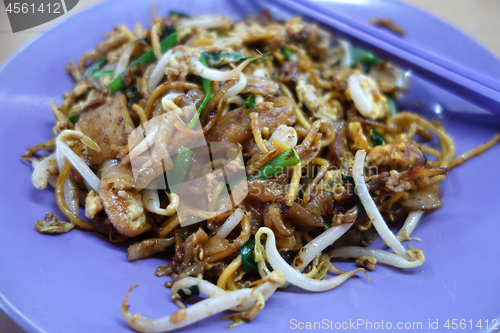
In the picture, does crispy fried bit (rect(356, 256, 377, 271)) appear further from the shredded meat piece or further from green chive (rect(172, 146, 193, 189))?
the shredded meat piece

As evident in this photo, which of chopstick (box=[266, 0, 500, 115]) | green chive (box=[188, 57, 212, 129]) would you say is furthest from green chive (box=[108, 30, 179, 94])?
chopstick (box=[266, 0, 500, 115])

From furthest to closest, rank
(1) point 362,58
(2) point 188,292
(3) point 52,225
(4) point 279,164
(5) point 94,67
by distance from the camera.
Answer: (1) point 362,58 → (5) point 94,67 → (4) point 279,164 → (3) point 52,225 → (2) point 188,292

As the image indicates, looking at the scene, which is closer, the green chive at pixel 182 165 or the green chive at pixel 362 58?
the green chive at pixel 182 165

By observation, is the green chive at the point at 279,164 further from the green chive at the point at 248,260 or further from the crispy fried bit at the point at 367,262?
the crispy fried bit at the point at 367,262

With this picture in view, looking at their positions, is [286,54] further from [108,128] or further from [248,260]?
[248,260]

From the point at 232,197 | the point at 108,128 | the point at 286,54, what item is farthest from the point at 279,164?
the point at 286,54

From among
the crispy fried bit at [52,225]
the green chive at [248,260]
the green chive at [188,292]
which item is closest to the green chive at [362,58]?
the green chive at [248,260]

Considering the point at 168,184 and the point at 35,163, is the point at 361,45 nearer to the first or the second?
the point at 168,184
